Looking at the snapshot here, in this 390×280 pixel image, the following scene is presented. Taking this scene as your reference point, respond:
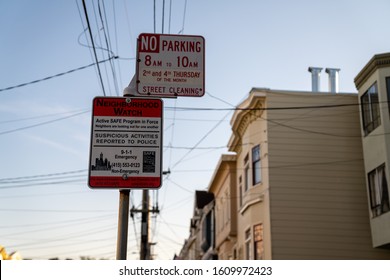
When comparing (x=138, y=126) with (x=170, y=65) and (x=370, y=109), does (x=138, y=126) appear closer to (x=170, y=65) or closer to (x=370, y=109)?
(x=170, y=65)

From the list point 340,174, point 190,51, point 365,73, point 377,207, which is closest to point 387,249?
point 377,207

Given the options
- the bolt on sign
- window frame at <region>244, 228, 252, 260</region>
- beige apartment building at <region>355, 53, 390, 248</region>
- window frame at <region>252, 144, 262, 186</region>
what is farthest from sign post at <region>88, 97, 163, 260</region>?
window frame at <region>244, 228, 252, 260</region>

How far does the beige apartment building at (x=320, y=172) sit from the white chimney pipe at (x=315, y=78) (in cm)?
227

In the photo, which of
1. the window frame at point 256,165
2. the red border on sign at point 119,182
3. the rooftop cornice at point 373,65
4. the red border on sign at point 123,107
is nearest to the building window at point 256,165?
the window frame at point 256,165

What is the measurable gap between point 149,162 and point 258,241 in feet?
66.3

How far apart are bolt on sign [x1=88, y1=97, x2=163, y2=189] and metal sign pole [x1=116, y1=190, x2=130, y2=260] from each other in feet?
0.42

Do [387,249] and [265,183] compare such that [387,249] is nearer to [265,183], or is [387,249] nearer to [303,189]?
[303,189]

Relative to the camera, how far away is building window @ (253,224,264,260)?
23.0m

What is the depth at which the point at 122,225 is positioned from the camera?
385 centimetres

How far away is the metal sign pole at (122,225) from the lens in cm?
378

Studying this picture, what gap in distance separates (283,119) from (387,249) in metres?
6.69

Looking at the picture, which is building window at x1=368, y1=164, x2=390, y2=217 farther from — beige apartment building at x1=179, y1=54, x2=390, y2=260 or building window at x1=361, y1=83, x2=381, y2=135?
building window at x1=361, y1=83, x2=381, y2=135

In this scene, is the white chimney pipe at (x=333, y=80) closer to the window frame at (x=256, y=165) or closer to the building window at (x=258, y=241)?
the window frame at (x=256, y=165)
